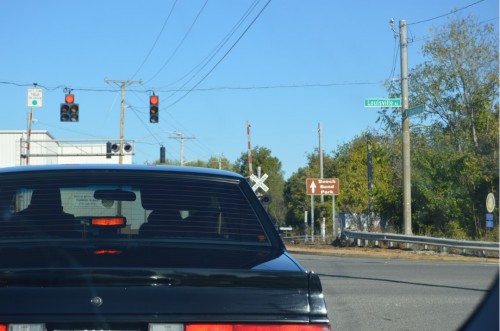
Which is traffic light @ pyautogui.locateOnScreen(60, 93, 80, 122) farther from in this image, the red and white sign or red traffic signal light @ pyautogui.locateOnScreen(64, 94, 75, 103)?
the red and white sign

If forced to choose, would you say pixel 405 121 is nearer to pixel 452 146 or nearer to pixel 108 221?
pixel 452 146

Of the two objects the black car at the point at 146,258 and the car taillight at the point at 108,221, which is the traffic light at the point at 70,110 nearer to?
the black car at the point at 146,258

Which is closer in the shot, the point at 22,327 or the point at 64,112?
the point at 22,327

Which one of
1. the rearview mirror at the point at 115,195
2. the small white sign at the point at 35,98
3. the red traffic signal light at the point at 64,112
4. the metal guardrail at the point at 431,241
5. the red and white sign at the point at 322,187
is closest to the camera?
the rearview mirror at the point at 115,195

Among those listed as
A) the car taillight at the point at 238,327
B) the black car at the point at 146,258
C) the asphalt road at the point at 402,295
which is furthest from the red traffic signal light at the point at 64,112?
the car taillight at the point at 238,327

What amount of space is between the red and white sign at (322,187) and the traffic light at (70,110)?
33.3 ft

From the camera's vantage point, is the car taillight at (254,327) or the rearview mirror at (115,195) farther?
the rearview mirror at (115,195)

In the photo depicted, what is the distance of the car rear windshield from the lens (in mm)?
4230

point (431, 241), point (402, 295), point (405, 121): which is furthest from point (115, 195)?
point (405, 121)

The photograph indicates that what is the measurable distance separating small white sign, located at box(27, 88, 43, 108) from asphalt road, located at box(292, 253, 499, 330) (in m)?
20.6

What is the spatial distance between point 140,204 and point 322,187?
1053 inches

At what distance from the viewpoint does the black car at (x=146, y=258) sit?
298cm

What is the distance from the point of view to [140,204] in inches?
192

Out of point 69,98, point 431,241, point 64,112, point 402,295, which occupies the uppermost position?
point 69,98
